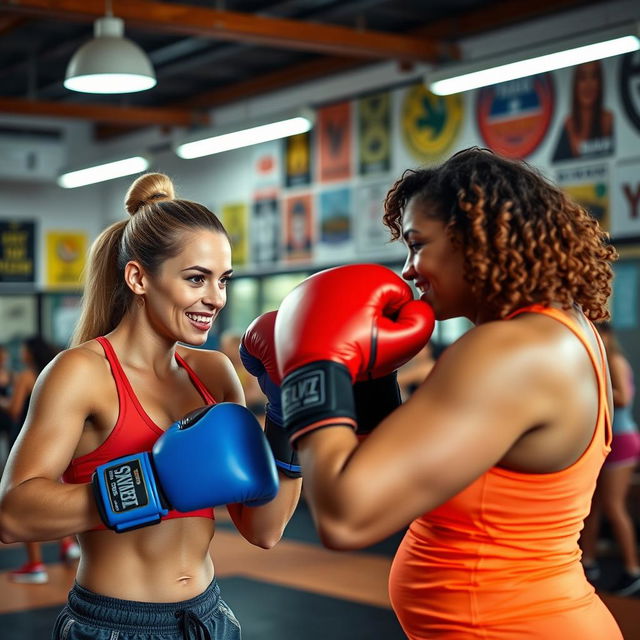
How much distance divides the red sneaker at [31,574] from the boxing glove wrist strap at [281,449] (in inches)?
146

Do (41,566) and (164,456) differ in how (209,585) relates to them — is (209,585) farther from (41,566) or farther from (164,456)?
(41,566)

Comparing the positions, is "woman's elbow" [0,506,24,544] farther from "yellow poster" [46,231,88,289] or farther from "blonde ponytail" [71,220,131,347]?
"yellow poster" [46,231,88,289]

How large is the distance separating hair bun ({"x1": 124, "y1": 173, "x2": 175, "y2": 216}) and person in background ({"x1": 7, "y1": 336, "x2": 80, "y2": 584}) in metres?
2.96

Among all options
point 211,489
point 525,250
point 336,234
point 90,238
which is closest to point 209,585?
point 211,489

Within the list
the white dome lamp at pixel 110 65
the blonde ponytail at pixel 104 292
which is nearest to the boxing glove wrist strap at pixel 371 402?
the blonde ponytail at pixel 104 292

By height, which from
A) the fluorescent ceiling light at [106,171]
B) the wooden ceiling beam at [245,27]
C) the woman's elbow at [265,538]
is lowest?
the woman's elbow at [265,538]

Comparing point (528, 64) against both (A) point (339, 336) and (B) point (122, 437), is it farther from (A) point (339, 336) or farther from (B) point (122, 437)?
(A) point (339, 336)

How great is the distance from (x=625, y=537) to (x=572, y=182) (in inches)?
102

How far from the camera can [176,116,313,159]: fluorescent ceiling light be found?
7059 mm

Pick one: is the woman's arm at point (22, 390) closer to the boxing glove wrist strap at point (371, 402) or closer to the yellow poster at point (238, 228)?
the yellow poster at point (238, 228)

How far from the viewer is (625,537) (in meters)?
4.77

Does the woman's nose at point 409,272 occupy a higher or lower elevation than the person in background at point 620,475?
higher

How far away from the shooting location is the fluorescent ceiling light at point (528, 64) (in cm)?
504

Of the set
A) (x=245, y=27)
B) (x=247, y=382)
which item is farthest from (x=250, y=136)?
(x=247, y=382)
